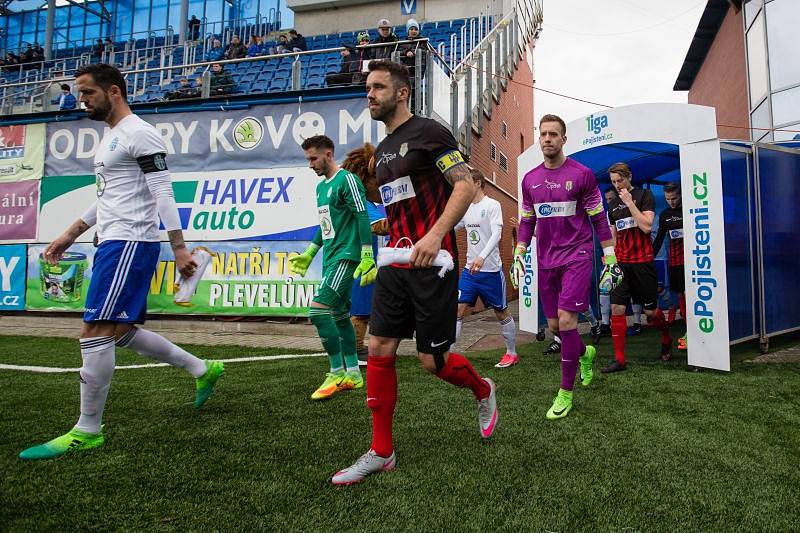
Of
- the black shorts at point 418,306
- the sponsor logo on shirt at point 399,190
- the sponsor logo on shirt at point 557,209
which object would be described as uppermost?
the sponsor logo on shirt at point 557,209

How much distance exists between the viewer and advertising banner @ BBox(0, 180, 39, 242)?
1020 cm

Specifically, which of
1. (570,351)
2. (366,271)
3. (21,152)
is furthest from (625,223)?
(21,152)

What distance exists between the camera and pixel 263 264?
30.3 feet

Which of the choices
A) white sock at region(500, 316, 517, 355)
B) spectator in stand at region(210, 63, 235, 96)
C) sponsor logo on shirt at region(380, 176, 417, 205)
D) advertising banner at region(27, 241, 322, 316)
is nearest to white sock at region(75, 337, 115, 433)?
sponsor logo on shirt at region(380, 176, 417, 205)

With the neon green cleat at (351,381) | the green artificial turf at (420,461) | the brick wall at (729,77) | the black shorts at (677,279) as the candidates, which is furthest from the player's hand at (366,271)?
the brick wall at (729,77)

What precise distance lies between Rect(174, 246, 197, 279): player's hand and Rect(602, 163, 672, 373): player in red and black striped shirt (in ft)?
14.0

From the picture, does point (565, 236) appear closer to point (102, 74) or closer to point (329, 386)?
point (329, 386)

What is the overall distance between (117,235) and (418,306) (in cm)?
181

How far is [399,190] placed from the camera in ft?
8.94

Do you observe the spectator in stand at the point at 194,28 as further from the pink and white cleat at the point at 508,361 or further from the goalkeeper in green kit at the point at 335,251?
the pink and white cleat at the point at 508,361

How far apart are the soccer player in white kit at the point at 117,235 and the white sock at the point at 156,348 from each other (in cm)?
8

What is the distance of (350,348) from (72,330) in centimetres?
682

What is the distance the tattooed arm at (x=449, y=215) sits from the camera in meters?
2.37

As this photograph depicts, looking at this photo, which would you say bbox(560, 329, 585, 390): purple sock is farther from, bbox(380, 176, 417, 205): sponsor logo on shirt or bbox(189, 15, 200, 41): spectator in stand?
bbox(189, 15, 200, 41): spectator in stand
